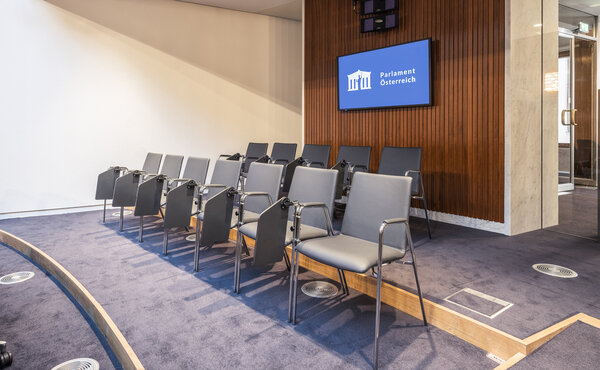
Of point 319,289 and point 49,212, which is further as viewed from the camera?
point 49,212

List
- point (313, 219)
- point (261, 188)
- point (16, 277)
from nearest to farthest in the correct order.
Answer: point (313, 219) < point (16, 277) < point (261, 188)

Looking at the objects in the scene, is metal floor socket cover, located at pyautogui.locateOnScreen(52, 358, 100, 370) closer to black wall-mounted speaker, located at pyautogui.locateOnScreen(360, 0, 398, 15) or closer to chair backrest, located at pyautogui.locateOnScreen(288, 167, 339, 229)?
chair backrest, located at pyautogui.locateOnScreen(288, 167, 339, 229)

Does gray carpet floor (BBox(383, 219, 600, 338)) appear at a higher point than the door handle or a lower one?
lower

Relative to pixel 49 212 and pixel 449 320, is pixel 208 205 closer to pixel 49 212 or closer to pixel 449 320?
pixel 449 320

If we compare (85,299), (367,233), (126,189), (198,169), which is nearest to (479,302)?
(367,233)

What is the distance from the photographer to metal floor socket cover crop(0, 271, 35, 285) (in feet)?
10.8

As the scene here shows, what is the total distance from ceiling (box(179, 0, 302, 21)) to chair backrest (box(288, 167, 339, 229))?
16.0 feet

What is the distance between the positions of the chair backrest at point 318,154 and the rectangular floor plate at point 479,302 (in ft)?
10.2

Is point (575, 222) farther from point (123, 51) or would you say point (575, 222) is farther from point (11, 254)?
point (123, 51)

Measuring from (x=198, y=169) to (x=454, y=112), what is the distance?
3.05 meters

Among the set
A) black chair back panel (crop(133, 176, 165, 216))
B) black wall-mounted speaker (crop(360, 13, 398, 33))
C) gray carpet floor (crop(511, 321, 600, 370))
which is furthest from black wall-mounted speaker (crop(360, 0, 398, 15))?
gray carpet floor (crop(511, 321, 600, 370))

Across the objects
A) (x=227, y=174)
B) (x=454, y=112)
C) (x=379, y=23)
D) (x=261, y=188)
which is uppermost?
(x=379, y=23)

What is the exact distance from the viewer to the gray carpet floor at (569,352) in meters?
1.80

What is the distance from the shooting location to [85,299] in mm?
2750
